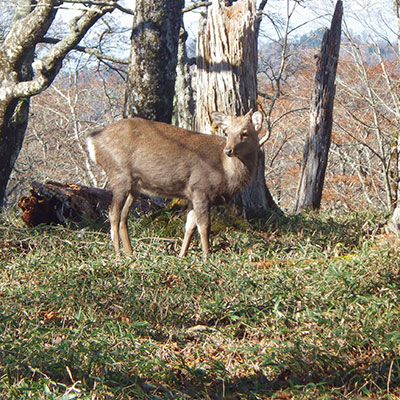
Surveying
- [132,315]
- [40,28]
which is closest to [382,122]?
[40,28]

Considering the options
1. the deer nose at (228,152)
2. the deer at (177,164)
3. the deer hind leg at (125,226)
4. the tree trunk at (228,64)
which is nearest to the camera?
the deer nose at (228,152)

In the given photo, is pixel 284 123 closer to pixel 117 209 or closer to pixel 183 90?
pixel 183 90

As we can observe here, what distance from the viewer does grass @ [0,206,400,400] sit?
357cm

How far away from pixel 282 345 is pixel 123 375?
110 cm

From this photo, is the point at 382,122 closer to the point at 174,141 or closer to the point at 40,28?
the point at 40,28

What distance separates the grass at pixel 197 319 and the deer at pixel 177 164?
0.47m

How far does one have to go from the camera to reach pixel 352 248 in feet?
22.7

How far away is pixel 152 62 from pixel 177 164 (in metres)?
2.86

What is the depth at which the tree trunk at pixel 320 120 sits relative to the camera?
32.8ft

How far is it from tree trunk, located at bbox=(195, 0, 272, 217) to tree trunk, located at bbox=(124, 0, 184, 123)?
1.23m

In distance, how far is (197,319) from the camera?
466cm

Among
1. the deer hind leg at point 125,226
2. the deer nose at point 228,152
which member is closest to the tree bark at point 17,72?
the deer hind leg at point 125,226

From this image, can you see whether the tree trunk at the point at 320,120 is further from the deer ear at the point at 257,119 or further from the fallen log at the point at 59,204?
the fallen log at the point at 59,204

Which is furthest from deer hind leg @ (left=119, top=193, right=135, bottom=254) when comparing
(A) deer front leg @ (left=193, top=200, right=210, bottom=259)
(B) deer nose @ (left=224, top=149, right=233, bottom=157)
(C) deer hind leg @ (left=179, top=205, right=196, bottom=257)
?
(B) deer nose @ (left=224, top=149, right=233, bottom=157)
